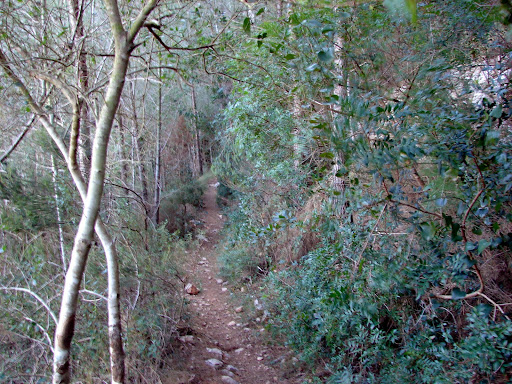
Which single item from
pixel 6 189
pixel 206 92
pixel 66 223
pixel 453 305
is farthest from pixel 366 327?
pixel 206 92

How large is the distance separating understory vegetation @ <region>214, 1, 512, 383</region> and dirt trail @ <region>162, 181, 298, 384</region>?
47cm

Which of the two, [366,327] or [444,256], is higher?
[444,256]

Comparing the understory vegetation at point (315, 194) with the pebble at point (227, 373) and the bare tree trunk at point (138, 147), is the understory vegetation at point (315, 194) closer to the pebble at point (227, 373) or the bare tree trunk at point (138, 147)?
the bare tree trunk at point (138, 147)

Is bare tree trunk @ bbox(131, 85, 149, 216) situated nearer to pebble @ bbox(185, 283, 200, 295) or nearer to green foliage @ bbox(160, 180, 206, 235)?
pebble @ bbox(185, 283, 200, 295)

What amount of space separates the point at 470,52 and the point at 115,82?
368 cm

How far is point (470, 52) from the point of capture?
12.7ft

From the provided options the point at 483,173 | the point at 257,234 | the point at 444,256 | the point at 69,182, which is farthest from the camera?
the point at 257,234

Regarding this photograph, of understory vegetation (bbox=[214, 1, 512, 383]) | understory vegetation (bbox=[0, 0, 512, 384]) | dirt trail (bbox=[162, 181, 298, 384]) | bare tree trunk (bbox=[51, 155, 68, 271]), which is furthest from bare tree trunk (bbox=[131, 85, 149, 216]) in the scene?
dirt trail (bbox=[162, 181, 298, 384])

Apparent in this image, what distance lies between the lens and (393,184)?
3152 millimetres

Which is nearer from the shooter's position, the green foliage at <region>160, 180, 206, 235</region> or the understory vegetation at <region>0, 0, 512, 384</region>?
the understory vegetation at <region>0, 0, 512, 384</region>

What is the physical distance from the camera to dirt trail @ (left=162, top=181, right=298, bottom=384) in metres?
4.68

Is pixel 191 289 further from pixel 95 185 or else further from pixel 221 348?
pixel 95 185

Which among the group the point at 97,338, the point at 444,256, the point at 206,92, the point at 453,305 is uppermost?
the point at 206,92

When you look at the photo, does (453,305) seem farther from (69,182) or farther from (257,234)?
(69,182)
